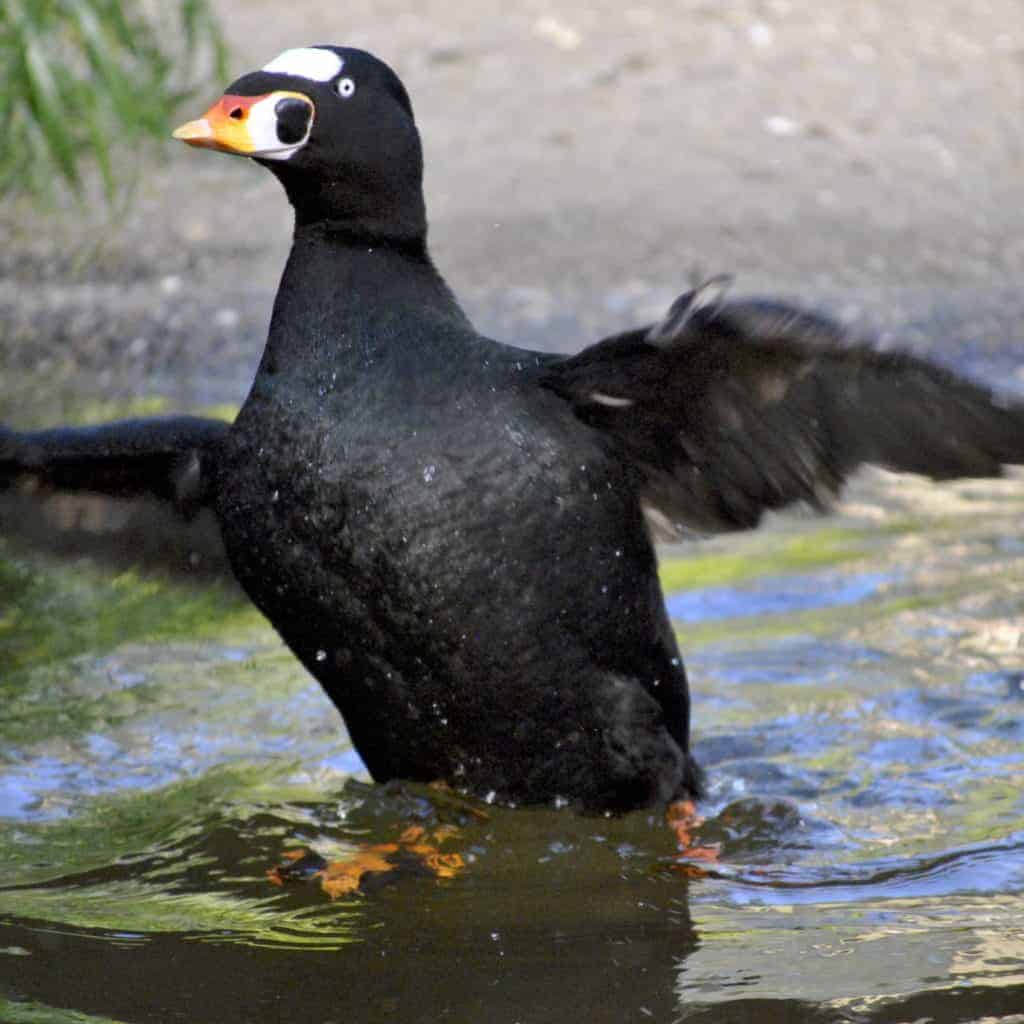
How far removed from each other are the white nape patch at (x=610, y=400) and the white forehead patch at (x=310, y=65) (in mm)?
984

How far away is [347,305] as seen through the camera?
16.0 ft

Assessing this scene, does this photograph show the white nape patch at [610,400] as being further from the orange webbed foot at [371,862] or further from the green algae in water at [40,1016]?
the green algae in water at [40,1016]

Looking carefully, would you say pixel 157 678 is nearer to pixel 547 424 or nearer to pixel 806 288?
pixel 547 424

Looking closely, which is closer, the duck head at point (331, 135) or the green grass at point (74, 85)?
the duck head at point (331, 135)

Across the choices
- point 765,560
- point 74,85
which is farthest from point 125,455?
point 74,85

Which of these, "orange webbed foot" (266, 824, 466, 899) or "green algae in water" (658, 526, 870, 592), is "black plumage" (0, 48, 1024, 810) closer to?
"orange webbed foot" (266, 824, 466, 899)

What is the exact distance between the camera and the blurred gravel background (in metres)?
10.3

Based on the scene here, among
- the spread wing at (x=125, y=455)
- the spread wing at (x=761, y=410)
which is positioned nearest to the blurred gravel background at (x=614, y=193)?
the spread wing at (x=125, y=455)

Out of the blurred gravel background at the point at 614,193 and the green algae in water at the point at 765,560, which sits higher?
the blurred gravel background at the point at 614,193

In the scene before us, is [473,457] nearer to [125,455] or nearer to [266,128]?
[266,128]

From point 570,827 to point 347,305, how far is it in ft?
4.74

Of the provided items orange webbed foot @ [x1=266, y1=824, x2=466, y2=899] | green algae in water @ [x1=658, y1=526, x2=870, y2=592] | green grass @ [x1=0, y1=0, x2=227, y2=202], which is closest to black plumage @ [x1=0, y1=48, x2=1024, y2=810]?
orange webbed foot @ [x1=266, y1=824, x2=466, y2=899]

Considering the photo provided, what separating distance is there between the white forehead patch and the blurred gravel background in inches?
170

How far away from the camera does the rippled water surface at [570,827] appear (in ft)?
14.3
